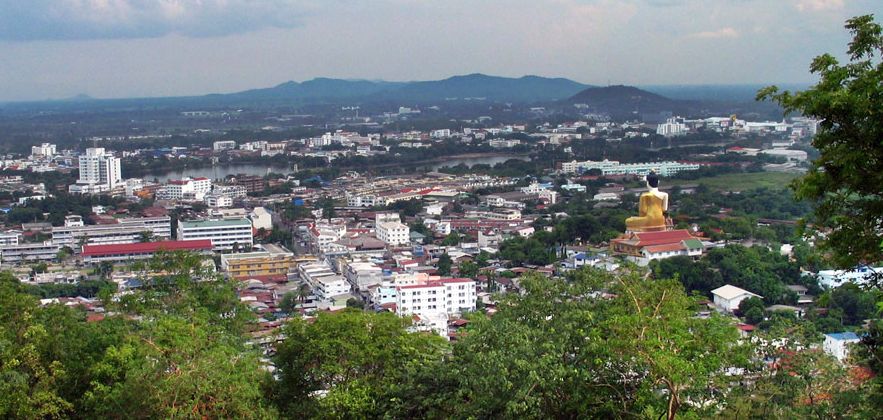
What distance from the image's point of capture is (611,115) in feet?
185

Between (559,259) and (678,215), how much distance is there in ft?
13.0

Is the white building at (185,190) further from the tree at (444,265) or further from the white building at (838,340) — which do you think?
the white building at (838,340)

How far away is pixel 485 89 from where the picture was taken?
102062mm

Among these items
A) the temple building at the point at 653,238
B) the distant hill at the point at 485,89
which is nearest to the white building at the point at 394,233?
the temple building at the point at 653,238

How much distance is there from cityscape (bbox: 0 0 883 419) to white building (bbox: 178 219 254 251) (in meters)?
0.05

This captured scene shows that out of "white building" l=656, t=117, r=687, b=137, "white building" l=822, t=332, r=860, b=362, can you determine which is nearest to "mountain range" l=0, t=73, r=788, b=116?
"white building" l=656, t=117, r=687, b=137

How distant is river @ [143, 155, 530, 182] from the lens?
3167 cm

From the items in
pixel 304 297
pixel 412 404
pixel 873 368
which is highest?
pixel 873 368

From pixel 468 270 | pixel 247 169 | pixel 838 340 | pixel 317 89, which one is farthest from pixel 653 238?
pixel 317 89

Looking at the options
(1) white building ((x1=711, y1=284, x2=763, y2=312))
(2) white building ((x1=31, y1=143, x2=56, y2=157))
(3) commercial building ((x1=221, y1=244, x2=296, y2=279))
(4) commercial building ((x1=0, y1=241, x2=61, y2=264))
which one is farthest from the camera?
(2) white building ((x1=31, y1=143, x2=56, y2=157))

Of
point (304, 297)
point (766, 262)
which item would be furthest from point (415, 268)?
point (766, 262)

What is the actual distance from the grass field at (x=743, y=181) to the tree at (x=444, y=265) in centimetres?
780

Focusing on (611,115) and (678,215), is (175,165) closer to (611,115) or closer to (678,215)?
(678,215)

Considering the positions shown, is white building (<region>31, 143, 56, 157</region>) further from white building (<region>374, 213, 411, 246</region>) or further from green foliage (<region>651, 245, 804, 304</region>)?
green foliage (<region>651, 245, 804, 304</region>)
